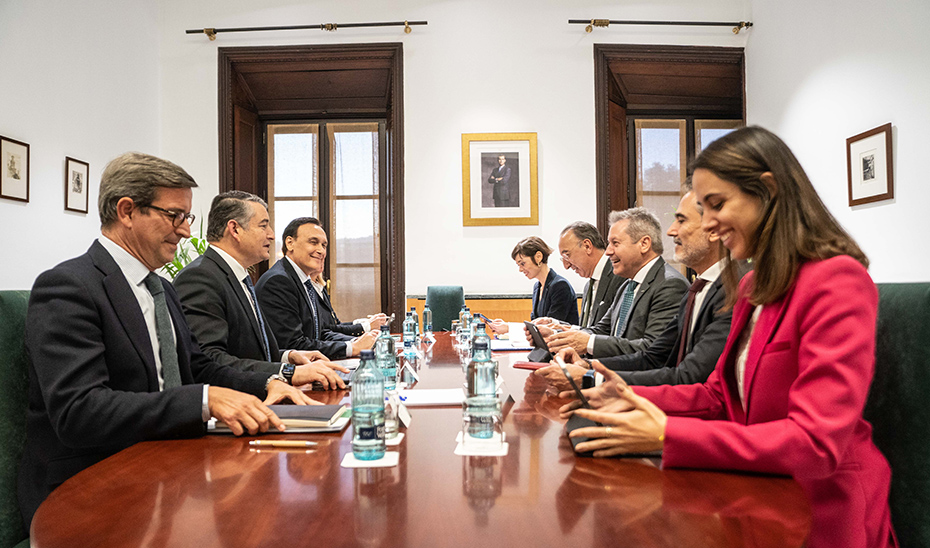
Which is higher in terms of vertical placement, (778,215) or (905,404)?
(778,215)

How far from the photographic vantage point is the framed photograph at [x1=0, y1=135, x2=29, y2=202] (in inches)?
157

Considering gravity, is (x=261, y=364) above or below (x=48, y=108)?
below

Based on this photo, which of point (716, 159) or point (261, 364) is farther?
point (261, 364)

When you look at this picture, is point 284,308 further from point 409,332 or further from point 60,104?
point 60,104

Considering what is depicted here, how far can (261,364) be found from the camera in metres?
2.17

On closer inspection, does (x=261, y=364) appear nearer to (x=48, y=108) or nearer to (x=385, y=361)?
(x=385, y=361)

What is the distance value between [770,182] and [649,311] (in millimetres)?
1724

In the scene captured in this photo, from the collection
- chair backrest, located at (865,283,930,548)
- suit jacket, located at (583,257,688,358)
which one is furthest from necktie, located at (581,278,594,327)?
chair backrest, located at (865,283,930,548)

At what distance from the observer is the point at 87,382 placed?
137 centimetres

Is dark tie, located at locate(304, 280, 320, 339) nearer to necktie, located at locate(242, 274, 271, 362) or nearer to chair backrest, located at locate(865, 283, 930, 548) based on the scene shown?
necktie, located at locate(242, 274, 271, 362)

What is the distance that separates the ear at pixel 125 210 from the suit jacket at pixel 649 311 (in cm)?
193

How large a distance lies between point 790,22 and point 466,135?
301 centimetres

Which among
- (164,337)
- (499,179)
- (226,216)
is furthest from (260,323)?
(499,179)

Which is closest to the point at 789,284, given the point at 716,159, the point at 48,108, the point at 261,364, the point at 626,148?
the point at 716,159
